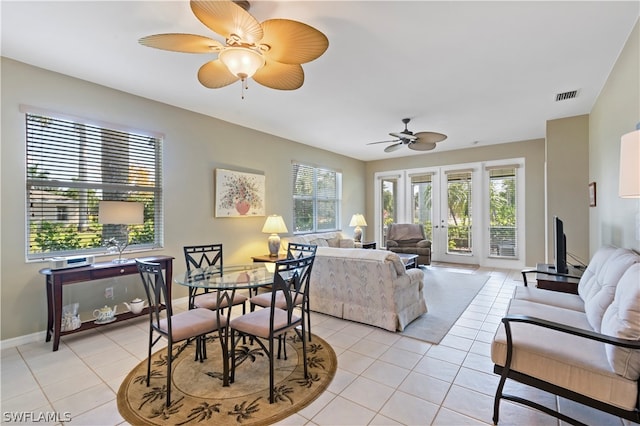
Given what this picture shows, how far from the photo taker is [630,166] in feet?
5.08

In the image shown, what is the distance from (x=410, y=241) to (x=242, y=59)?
5802 mm

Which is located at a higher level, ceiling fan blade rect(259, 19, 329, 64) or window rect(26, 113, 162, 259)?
ceiling fan blade rect(259, 19, 329, 64)

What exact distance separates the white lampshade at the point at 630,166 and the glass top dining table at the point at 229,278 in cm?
227

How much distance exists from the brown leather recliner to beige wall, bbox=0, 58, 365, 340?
7.88ft

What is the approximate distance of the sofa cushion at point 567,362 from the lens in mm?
1478

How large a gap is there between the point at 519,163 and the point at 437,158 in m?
1.72

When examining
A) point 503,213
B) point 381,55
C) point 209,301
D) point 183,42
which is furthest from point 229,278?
point 503,213

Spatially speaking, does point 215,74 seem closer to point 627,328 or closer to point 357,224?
point 627,328

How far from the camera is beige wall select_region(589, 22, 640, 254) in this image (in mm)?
2375

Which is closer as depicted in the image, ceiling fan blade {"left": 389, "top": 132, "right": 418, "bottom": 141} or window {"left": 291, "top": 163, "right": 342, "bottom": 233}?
ceiling fan blade {"left": 389, "top": 132, "right": 418, "bottom": 141}

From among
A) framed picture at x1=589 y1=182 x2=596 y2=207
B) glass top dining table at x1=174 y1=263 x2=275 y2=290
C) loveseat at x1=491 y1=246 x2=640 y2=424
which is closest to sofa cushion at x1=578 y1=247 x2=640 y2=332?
loveseat at x1=491 y1=246 x2=640 y2=424

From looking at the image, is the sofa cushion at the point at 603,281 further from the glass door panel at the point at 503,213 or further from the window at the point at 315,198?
the window at the point at 315,198

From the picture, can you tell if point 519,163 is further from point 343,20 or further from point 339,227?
point 343,20

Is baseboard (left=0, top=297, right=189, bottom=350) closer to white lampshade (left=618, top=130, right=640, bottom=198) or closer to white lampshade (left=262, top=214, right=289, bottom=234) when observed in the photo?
white lampshade (left=262, top=214, right=289, bottom=234)
